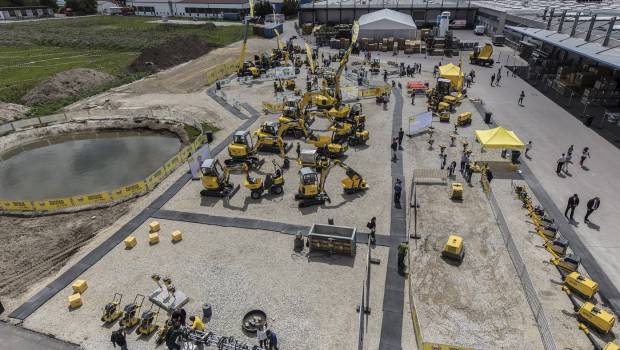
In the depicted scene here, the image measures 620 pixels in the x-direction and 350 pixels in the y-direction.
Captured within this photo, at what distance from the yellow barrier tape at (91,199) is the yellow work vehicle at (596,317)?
25730mm

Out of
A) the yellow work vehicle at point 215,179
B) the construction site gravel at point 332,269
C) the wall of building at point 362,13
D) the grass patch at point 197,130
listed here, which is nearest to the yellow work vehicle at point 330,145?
the construction site gravel at point 332,269

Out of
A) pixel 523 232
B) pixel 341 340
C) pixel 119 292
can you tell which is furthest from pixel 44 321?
pixel 523 232

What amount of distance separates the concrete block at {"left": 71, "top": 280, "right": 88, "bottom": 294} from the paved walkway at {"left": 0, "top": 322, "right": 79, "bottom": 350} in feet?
7.35

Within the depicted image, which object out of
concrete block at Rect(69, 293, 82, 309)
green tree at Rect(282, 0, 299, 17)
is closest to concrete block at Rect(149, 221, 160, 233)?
concrete block at Rect(69, 293, 82, 309)

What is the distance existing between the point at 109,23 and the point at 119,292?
12049cm

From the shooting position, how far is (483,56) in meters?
52.6

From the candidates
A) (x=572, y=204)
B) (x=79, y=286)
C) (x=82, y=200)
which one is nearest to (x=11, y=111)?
(x=82, y=200)

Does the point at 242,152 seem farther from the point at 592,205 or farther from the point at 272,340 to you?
the point at 592,205

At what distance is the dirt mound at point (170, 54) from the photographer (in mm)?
56875

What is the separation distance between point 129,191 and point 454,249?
2023cm

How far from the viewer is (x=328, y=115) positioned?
3369cm

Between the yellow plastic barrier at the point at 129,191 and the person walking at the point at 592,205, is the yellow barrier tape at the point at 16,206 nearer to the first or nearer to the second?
the yellow plastic barrier at the point at 129,191

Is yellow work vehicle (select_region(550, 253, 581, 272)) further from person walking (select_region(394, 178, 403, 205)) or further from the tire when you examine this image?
the tire

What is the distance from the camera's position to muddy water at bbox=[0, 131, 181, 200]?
27344 millimetres
